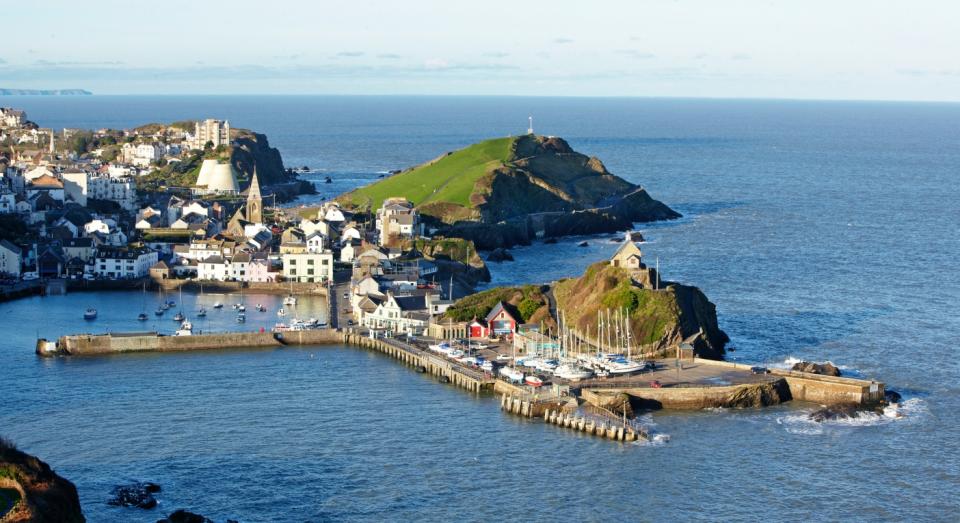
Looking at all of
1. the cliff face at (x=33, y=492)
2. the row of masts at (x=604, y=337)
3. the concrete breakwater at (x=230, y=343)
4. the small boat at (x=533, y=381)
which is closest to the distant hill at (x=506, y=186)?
the concrete breakwater at (x=230, y=343)

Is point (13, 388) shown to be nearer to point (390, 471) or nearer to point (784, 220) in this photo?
point (390, 471)

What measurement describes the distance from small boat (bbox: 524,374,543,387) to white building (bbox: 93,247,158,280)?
35.2 metres

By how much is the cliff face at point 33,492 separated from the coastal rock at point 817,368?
29.6 m

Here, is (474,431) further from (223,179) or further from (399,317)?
(223,179)

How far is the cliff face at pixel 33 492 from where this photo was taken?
31.2 metres

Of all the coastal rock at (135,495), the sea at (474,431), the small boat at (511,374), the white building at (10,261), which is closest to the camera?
the coastal rock at (135,495)

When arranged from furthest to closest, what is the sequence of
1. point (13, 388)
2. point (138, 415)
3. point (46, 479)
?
1. point (13, 388)
2. point (138, 415)
3. point (46, 479)

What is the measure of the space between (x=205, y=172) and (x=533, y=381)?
260ft

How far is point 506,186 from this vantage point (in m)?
111

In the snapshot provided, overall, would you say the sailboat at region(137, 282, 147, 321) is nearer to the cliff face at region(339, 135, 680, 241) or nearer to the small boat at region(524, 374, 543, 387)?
the small boat at region(524, 374, 543, 387)

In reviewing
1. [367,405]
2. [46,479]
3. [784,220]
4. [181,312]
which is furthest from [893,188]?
[46,479]

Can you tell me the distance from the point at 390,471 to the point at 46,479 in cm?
1176

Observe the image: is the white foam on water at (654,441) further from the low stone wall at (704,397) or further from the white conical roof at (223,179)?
the white conical roof at (223,179)

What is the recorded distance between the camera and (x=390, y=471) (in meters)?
41.9
